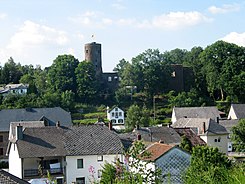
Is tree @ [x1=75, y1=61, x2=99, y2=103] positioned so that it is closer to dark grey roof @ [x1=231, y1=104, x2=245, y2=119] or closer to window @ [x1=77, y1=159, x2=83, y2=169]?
dark grey roof @ [x1=231, y1=104, x2=245, y2=119]

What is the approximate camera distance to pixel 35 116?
2165 inches

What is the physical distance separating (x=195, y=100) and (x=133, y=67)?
1317cm

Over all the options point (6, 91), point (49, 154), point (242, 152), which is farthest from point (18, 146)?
point (6, 91)

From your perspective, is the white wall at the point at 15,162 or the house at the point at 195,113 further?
the house at the point at 195,113

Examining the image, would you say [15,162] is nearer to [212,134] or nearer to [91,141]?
[91,141]

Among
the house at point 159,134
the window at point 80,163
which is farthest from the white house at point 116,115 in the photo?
the window at point 80,163

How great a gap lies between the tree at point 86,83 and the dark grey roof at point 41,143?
4540 centimetres

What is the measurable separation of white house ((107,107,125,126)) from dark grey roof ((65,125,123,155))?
116ft

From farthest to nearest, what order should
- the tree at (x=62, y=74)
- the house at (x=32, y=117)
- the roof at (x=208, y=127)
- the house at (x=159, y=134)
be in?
the tree at (x=62, y=74)
the house at (x=32, y=117)
the roof at (x=208, y=127)
the house at (x=159, y=134)

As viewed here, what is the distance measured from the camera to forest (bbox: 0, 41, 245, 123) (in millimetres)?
81062

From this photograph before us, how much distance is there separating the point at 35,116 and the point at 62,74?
3069 centimetres

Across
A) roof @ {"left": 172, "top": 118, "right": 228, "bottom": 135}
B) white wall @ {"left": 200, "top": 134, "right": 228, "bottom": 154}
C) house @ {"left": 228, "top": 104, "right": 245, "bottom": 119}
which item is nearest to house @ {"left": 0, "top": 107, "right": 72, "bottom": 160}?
roof @ {"left": 172, "top": 118, "right": 228, "bottom": 135}

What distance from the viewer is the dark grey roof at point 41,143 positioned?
33.5 m

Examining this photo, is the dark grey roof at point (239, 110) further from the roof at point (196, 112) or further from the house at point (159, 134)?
the house at point (159, 134)
